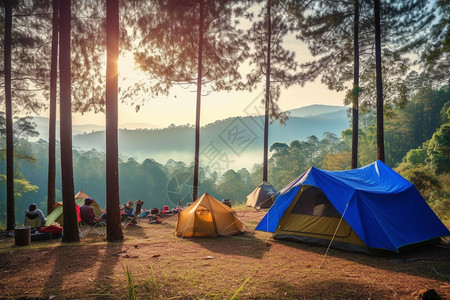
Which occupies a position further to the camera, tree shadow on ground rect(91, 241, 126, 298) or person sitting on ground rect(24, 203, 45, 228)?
person sitting on ground rect(24, 203, 45, 228)

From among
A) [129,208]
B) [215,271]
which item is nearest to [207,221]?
[215,271]

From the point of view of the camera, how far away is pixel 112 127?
802cm

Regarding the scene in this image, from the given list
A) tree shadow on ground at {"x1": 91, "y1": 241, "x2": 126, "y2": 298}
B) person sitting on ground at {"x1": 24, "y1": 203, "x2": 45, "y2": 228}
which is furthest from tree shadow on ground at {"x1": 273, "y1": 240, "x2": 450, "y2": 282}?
person sitting on ground at {"x1": 24, "y1": 203, "x2": 45, "y2": 228}

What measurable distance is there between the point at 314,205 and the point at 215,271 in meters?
3.36

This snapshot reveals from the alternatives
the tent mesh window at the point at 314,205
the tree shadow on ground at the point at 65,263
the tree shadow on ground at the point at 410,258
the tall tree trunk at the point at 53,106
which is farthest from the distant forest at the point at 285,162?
the tent mesh window at the point at 314,205

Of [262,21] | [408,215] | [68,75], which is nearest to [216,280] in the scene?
[408,215]

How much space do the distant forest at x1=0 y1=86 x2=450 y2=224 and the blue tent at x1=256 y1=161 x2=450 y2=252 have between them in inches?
755

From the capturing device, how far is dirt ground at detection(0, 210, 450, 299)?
13.8 ft

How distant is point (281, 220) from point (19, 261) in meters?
5.67

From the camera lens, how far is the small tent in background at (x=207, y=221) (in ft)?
28.2

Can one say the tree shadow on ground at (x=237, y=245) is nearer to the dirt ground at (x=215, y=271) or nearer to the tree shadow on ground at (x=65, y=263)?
the dirt ground at (x=215, y=271)

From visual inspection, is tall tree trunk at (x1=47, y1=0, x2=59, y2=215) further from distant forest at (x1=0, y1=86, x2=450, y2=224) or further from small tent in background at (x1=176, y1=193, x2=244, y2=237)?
distant forest at (x1=0, y1=86, x2=450, y2=224)

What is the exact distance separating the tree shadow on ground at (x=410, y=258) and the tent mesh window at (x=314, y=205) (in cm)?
76

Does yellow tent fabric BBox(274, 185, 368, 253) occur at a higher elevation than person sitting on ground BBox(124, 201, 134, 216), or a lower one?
higher
